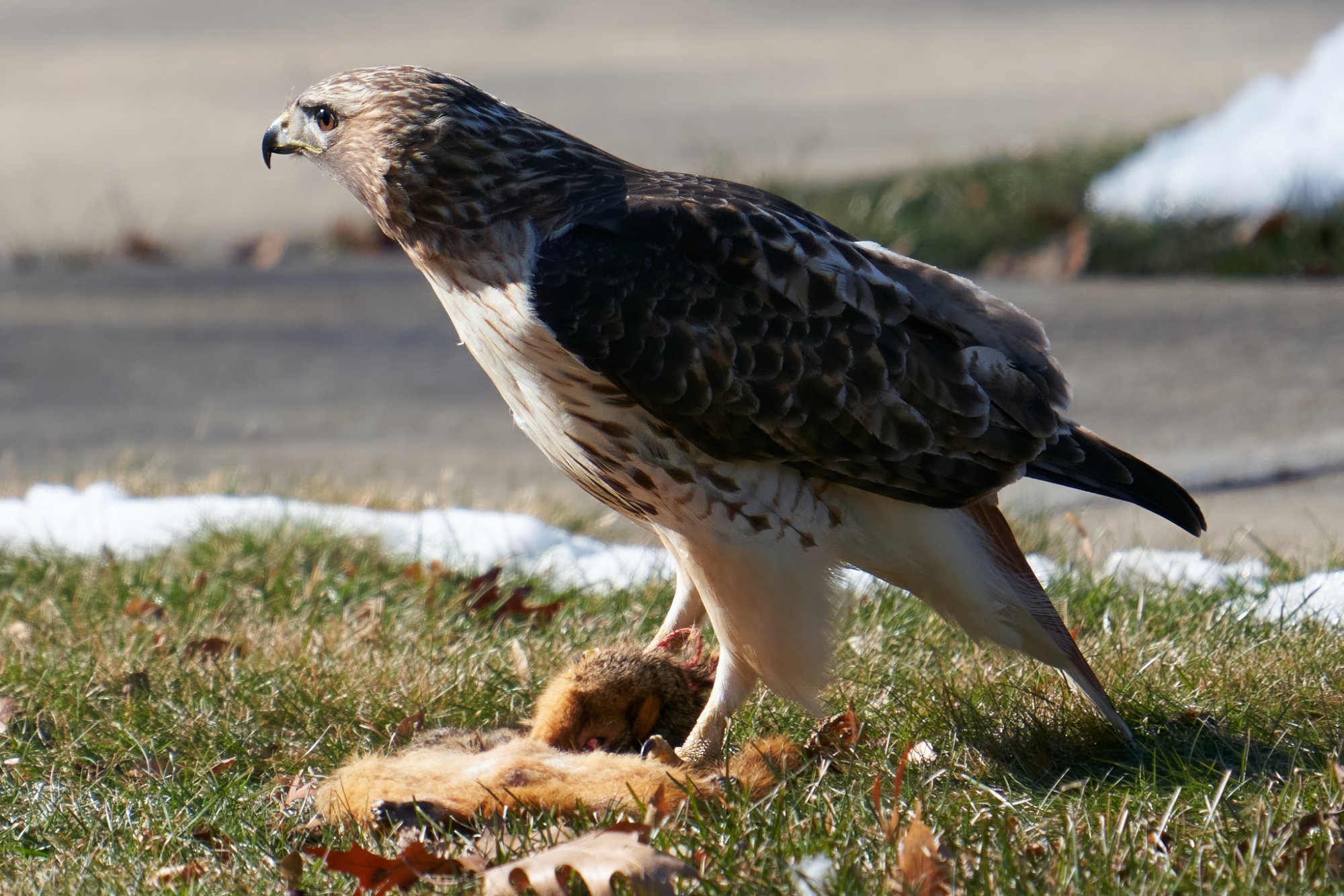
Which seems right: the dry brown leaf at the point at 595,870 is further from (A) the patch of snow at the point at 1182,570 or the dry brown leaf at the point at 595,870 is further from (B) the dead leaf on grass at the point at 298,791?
(A) the patch of snow at the point at 1182,570

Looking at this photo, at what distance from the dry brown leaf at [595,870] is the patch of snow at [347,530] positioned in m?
1.87

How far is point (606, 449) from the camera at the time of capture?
3047 millimetres

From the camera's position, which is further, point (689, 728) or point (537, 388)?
point (689, 728)

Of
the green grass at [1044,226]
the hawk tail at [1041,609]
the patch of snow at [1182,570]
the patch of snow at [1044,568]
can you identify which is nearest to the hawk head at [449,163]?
the hawk tail at [1041,609]

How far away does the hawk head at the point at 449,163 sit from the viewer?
3068 millimetres

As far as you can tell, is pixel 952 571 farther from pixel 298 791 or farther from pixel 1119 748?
pixel 298 791

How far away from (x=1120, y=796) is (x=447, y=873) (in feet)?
3.80

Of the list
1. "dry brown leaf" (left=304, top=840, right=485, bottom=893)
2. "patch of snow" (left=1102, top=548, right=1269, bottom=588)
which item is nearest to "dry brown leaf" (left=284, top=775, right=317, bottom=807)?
"dry brown leaf" (left=304, top=840, right=485, bottom=893)

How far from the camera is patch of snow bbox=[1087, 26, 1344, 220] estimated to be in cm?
754

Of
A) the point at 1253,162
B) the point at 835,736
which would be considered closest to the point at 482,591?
the point at 835,736

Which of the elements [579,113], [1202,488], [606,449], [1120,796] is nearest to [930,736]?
[1120,796]

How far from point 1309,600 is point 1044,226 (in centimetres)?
449

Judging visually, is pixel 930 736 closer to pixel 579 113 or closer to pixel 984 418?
pixel 984 418

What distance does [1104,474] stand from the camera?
10.4ft
